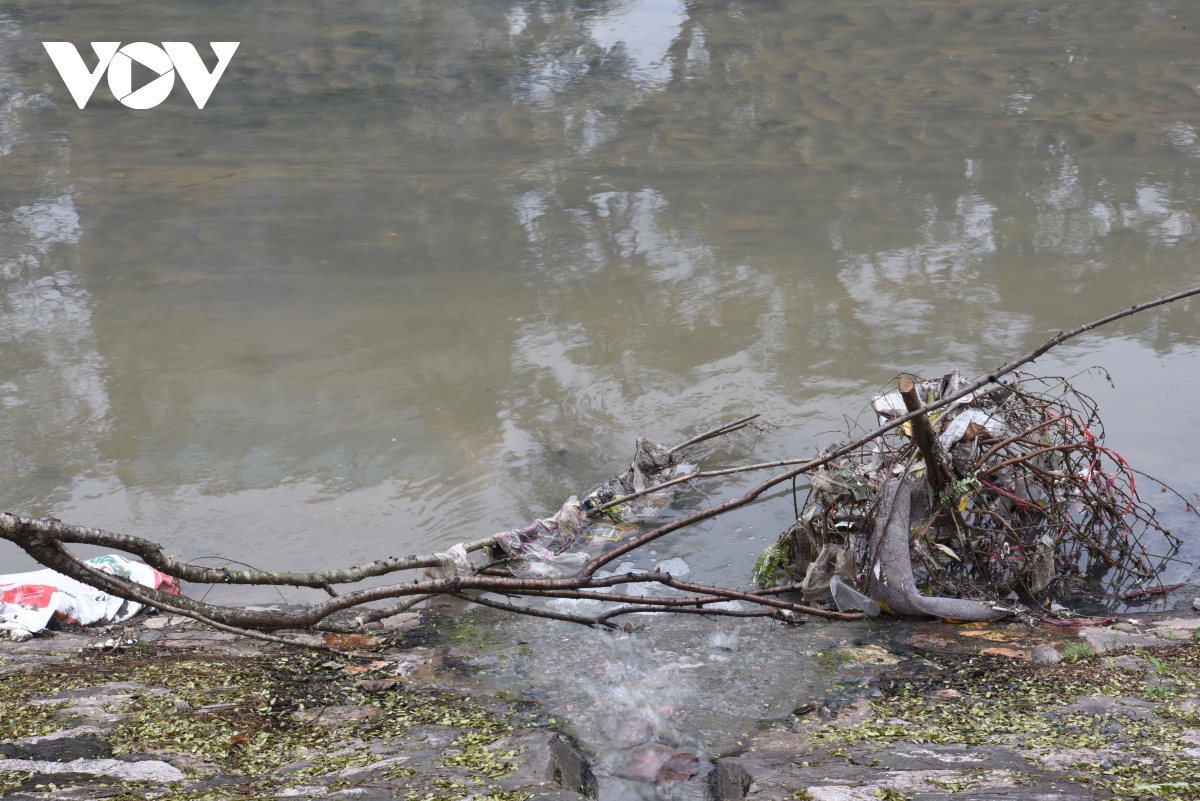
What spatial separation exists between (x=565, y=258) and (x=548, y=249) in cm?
23

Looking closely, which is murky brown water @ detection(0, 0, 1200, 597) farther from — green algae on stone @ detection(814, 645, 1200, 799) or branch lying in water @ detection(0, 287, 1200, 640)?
branch lying in water @ detection(0, 287, 1200, 640)

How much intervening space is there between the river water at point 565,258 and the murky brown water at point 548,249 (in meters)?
0.03

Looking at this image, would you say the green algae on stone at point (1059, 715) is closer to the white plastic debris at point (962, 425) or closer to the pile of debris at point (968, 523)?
the pile of debris at point (968, 523)

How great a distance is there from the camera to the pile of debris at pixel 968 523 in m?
3.62

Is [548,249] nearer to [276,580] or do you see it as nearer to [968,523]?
[968,523]

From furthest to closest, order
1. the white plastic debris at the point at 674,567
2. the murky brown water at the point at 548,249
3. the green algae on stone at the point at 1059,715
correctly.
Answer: the murky brown water at the point at 548,249 < the white plastic debris at the point at 674,567 < the green algae on stone at the point at 1059,715

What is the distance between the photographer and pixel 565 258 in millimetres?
7527

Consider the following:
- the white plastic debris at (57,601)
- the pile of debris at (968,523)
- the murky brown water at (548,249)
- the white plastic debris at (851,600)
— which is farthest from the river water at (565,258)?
the white plastic debris at (57,601)

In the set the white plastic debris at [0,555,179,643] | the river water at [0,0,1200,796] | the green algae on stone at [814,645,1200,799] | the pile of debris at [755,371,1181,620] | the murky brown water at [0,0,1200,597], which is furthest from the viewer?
the murky brown water at [0,0,1200,597]

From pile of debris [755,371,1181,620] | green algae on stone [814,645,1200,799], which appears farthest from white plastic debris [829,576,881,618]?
green algae on stone [814,645,1200,799]

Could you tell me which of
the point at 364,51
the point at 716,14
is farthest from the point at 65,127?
the point at 716,14

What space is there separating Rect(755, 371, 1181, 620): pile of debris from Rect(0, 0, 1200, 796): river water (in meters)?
0.36

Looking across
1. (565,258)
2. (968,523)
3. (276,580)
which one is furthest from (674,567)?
(565,258)

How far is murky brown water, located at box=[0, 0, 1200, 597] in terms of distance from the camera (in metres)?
5.23
